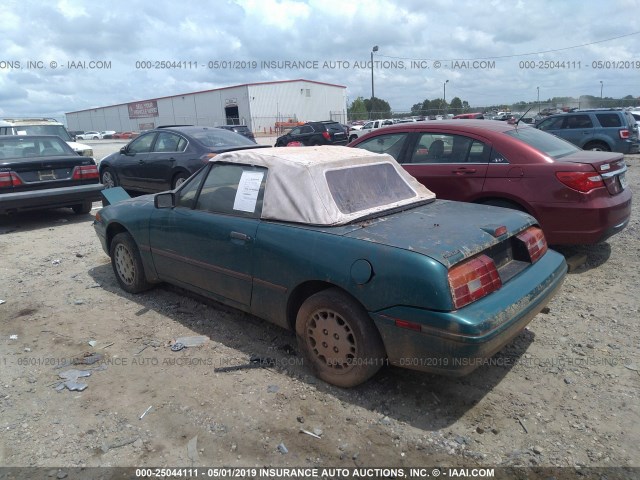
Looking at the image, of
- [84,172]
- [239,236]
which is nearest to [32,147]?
[84,172]

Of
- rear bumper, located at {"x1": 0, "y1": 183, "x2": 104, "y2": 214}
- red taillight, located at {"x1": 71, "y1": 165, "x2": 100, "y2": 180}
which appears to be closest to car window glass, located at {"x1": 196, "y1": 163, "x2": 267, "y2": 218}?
rear bumper, located at {"x1": 0, "y1": 183, "x2": 104, "y2": 214}

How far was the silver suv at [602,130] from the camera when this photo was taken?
14414 millimetres

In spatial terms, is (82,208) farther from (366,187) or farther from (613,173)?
(613,173)

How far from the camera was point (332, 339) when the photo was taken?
3217mm

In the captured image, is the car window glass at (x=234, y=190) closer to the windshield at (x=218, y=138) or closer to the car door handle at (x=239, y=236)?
the car door handle at (x=239, y=236)

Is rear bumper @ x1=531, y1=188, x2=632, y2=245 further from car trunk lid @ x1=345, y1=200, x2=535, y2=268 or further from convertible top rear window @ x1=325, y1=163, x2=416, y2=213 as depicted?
convertible top rear window @ x1=325, y1=163, x2=416, y2=213

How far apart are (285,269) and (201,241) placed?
99cm

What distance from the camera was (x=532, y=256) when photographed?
11.3 feet

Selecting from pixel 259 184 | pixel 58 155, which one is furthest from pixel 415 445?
pixel 58 155

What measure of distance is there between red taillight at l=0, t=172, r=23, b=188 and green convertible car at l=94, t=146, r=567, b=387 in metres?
4.55

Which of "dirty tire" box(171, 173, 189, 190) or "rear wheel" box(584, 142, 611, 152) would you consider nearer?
"dirty tire" box(171, 173, 189, 190)

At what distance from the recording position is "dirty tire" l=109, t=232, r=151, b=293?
190 inches

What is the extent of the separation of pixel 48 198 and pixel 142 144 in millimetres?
2127

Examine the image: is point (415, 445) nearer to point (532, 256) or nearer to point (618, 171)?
point (532, 256)
